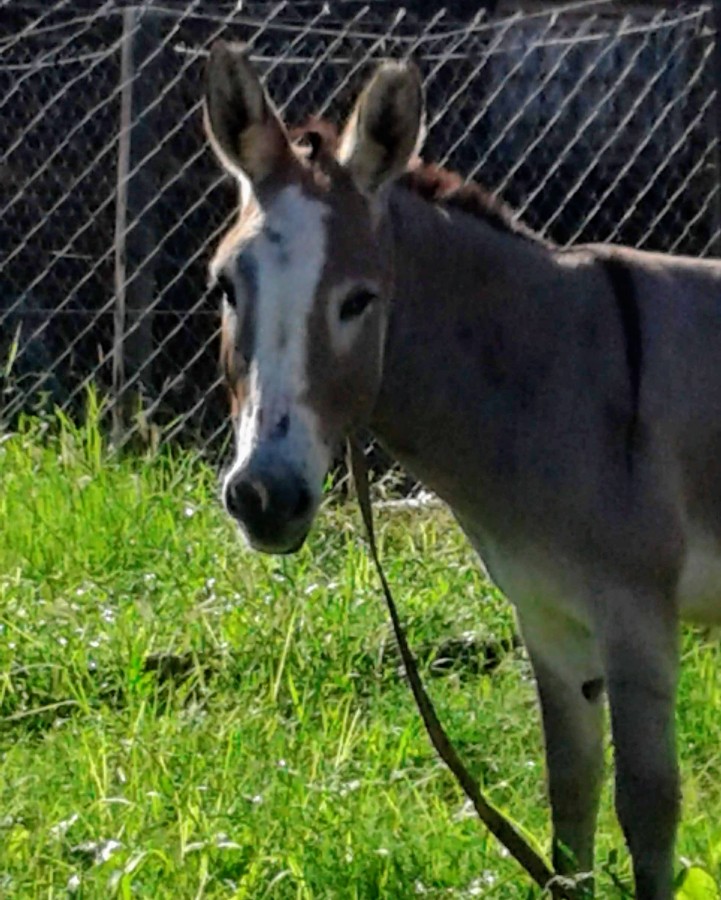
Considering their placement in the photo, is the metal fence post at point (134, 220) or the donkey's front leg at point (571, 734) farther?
the metal fence post at point (134, 220)

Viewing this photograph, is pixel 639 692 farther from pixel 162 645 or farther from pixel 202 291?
pixel 202 291

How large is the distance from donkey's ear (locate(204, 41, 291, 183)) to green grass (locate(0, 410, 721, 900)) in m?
1.03

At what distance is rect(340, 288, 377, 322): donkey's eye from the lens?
8.38 feet

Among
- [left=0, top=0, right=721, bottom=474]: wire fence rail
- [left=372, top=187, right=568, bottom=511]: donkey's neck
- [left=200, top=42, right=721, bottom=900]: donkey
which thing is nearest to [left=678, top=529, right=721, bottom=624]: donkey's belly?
[left=200, top=42, right=721, bottom=900]: donkey

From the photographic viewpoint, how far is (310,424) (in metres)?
2.46

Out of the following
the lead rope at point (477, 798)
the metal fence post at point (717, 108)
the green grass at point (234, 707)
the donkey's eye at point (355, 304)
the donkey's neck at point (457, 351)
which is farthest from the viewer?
the metal fence post at point (717, 108)

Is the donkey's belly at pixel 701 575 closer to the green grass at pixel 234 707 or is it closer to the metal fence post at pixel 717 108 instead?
the green grass at pixel 234 707

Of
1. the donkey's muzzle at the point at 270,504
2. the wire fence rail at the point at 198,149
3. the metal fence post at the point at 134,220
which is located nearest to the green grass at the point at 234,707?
the metal fence post at the point at 134,220

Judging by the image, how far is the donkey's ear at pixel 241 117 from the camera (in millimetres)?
2658

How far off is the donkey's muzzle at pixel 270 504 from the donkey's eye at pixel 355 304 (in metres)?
0.28

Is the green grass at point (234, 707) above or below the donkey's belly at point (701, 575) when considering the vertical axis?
below

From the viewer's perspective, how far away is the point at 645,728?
2861 millimetres

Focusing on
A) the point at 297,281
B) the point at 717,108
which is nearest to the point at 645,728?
the point at 297,281

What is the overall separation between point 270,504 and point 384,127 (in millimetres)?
619
